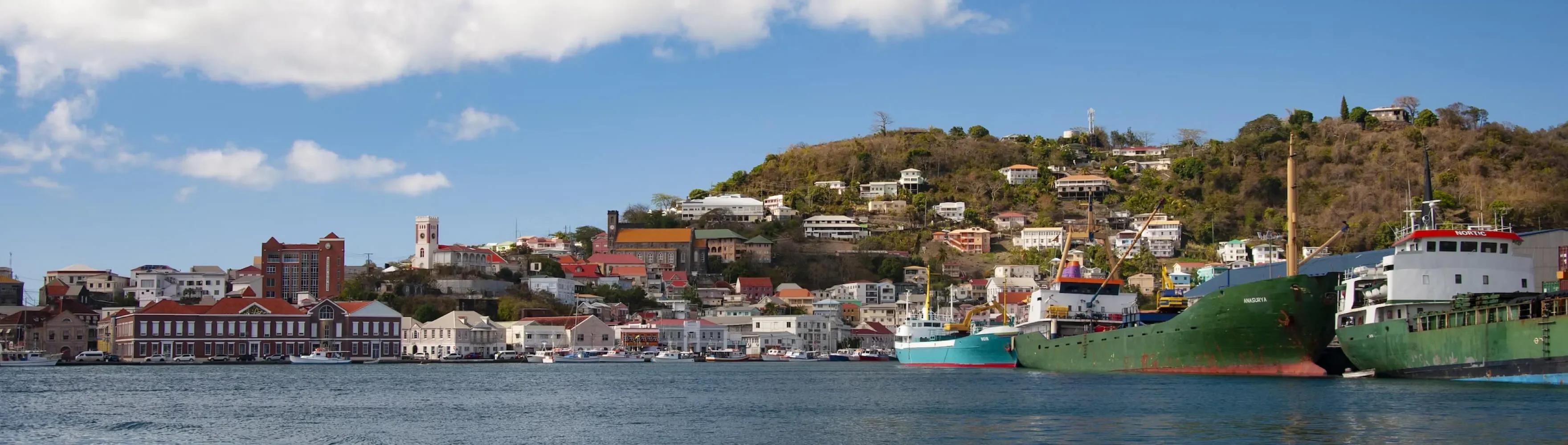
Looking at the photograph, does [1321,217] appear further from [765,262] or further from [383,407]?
[383,407]

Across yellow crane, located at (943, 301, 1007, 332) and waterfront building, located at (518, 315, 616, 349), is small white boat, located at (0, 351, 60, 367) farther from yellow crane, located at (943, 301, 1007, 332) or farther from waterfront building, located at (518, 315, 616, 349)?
yellow crane, located at (943, 301, 1007, 332)

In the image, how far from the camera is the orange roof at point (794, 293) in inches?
5901

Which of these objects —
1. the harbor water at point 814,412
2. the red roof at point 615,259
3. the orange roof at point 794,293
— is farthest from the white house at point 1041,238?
the harbor water at point 814,412

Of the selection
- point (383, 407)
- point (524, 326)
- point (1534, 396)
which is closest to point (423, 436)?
point (383, 407)

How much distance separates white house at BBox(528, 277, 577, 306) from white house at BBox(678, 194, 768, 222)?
38.8 metres

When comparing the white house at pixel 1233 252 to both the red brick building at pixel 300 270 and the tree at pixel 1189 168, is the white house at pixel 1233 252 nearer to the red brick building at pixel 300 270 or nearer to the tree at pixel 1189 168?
the tree at pixel 1189 168

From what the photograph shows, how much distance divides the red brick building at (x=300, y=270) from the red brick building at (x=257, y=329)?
21057mm

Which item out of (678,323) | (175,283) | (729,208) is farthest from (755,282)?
(175,283)

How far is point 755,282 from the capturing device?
509 ft

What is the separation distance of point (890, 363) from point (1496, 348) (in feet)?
214

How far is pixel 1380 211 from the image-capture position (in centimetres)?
14562

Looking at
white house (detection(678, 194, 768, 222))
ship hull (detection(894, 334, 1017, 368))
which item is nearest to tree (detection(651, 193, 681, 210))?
white house (detection(678, 194, 768, 222))

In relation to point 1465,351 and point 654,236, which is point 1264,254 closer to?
point 654,236

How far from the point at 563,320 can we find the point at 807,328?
21.7m
